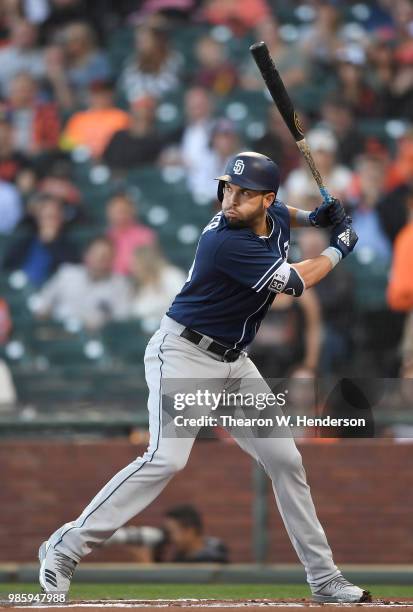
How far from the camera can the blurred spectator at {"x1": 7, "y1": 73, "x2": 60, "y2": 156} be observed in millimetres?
11578

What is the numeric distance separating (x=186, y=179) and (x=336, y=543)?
14.5 ft

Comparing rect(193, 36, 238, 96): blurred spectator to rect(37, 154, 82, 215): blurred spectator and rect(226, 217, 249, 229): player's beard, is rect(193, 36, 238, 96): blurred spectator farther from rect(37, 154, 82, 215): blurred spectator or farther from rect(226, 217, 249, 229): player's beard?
rect(226, 217, 249, 229): player's beard

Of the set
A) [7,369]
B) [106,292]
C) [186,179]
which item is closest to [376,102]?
[186,179]

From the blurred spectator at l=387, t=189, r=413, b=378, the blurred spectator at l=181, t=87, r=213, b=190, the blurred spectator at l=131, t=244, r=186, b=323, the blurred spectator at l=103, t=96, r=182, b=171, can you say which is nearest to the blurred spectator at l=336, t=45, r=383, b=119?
the blurred spectator at l=181, t=87, r=213, b=190

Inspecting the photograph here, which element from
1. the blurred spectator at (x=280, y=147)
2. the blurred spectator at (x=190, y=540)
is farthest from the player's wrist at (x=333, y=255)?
the blurred spectator at (x=280, y=147)

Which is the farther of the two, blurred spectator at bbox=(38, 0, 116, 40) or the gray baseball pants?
blurred spectator at bbox=(38, 0, 116, 40)

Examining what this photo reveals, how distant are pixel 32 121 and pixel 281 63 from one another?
2425mm

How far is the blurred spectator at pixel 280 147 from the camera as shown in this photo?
10.3 metres

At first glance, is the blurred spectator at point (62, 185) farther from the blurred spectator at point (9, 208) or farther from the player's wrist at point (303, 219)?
the player's wrist at point (303, 219)

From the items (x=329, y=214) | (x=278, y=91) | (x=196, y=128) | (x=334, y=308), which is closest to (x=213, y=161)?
(x=196, y=128)

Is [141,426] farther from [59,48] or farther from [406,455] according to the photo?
[59,48]

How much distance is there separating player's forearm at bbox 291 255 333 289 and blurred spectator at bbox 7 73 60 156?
6.77 meters

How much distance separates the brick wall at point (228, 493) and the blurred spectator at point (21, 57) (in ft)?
17.8

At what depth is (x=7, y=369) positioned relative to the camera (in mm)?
9414
